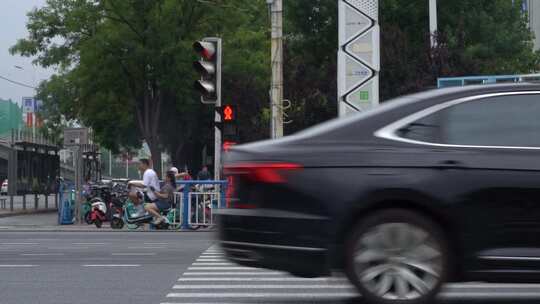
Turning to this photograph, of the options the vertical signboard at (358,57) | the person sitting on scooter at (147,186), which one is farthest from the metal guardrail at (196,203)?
the vertical signboard at (358,57)

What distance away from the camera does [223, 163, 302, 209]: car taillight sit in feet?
26.7

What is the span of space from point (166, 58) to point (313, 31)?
10140 millimetres

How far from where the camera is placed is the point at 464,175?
803 centimetres

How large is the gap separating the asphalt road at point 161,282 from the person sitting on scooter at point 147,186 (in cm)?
700

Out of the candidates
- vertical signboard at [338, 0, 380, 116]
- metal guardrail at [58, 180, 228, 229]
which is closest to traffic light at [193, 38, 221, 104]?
vertical signboard at [338, 0, 380, 116]

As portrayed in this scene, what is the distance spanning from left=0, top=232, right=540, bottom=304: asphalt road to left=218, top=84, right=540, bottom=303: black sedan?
0.48 m

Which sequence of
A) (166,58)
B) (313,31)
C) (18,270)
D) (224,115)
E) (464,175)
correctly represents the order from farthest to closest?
1. (313,31)
2. (166,58)
3. (224,115)
4. (18,270)
5. (464,175)

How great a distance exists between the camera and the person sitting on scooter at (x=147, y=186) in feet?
78.0

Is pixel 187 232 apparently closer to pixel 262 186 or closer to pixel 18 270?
pixel 18 270

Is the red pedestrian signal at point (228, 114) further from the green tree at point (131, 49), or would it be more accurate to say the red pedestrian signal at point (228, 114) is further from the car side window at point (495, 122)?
the green tree at point (131, 49)

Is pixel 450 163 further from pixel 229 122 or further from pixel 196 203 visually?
pixel 196 203

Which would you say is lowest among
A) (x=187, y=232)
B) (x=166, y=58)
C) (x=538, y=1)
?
(x=187, y=232)

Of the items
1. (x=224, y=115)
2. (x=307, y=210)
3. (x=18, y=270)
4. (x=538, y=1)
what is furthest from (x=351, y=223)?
(x=538, y=1)

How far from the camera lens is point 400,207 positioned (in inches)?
320
